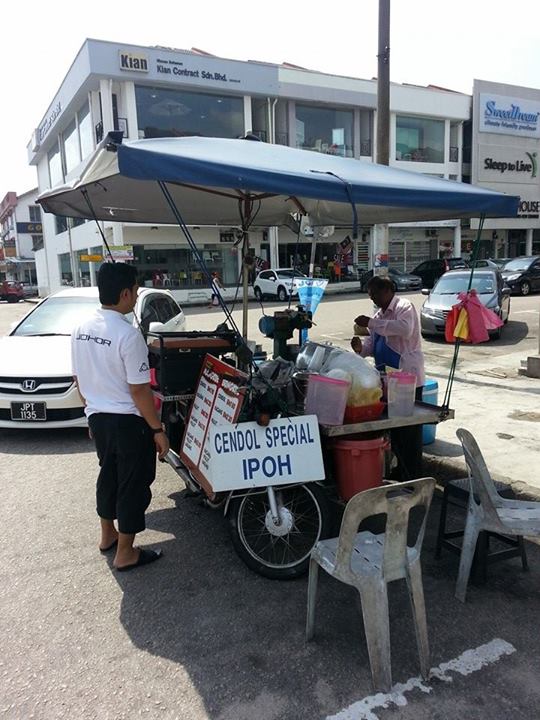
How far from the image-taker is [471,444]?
10.3ft

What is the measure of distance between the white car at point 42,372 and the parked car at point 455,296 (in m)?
7.46

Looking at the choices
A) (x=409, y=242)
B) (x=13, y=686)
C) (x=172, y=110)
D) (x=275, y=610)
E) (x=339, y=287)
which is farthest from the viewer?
(x=409, y=242)

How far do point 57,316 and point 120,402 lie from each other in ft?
15.2

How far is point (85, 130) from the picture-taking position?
2923cm

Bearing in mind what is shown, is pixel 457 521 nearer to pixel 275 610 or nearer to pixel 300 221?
pixel 275 610

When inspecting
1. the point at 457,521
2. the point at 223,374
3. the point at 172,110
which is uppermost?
the point at 172,110

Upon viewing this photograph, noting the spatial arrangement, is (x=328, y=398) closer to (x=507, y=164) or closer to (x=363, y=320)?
(x=363, y=320)

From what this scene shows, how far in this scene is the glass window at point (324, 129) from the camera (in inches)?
1204

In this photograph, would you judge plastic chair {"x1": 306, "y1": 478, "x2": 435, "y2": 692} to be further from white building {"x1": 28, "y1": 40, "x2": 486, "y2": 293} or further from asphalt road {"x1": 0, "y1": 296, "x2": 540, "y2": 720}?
white building {"x1": 28, "y1": 40, "x2": 486, "y2": 293}

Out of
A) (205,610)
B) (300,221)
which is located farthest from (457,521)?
(300,221)

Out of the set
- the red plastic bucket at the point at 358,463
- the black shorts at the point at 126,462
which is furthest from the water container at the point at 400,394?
the black shorts at the point at 126,462

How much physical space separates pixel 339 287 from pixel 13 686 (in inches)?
1119

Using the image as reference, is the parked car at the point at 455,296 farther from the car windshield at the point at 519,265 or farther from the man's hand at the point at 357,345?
the car windshield at the point at 519,265

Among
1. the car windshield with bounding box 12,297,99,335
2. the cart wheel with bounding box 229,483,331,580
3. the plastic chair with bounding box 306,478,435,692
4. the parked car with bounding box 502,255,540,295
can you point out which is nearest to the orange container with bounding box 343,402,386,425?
the cart wheel with bounding box 229,483,331,580
